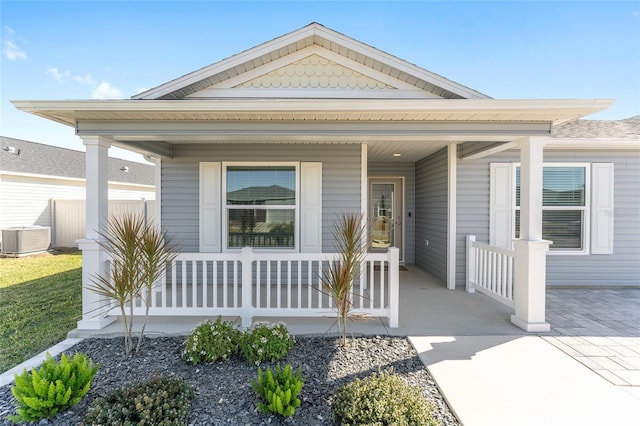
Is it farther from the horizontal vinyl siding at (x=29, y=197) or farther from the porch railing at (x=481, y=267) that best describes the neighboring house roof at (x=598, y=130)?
the horizontal vinyl siding at (x=29, y=197)

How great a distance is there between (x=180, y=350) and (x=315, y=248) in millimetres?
3056

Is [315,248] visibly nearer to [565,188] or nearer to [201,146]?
[201,146]

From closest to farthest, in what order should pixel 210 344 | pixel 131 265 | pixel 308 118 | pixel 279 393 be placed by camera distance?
1. pixel 279 393
2. pixel 210 344
3. pixel 131 265
4. pixel 308 118

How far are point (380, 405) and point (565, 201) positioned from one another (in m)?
5.98

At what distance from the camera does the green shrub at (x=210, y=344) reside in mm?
3059

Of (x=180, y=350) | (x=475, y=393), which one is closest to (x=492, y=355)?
(x=475, y=393)

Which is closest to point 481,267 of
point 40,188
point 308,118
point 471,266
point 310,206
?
point 471,266

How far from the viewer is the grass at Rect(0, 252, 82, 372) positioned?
3716 millimetres

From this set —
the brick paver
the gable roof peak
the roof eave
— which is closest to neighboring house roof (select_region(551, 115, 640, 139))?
the gable roof peak

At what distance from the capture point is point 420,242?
774 cm

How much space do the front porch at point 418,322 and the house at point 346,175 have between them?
177 mm

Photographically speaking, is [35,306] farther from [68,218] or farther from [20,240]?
[68,218]

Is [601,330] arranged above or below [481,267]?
below

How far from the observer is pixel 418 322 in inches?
163
